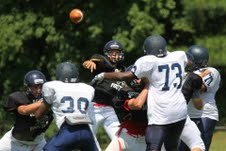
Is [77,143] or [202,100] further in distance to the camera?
[202,100]

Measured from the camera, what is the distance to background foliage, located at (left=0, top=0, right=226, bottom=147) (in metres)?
20.0

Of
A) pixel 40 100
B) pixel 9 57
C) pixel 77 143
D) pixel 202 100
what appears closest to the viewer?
pixel 77 143

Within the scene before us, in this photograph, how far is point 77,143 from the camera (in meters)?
9.05

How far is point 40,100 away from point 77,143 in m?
0.90

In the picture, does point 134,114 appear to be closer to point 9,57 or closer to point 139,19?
point 139,19

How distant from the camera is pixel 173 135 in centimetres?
931

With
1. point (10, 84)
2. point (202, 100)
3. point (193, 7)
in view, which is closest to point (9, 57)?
point (10, 84)

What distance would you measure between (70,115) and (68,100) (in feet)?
0.55

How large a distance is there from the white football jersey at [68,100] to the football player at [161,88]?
0.56 meters

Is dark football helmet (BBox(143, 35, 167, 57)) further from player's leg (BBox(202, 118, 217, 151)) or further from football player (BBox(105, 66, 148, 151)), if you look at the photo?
player's leg (BBox(202, 118, 217, 151))

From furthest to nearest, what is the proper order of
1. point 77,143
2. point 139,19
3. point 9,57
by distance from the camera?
point 9,57 → point 139,19 → point 77,143

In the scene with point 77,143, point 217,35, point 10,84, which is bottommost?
point 10,84

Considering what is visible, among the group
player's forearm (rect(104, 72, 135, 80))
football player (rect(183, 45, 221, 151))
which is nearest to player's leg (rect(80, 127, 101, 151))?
player's forearm (rect(104, 72, 135, 80))

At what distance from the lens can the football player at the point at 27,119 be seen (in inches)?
388
